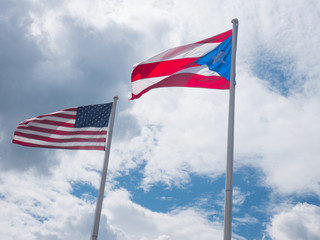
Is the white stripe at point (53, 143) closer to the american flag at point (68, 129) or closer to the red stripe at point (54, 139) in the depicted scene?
the american flag at point (68, 129)

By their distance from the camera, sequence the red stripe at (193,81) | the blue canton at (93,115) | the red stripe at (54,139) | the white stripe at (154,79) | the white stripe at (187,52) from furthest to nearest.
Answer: the blue canton at (93,115) < the red stripe at (54,139) < the white stripe at (187,52) < the white stripe at (154,79) < the red stripe at (193,81)

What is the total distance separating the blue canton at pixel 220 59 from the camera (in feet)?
49.3

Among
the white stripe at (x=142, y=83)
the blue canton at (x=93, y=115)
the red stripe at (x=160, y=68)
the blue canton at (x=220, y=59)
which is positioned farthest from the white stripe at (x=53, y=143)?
the blue canton at (x=220, y=59)

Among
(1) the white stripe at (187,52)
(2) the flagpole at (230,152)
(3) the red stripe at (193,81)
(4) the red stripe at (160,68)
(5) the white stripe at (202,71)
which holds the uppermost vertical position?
(1) the white stripe at (187,52)

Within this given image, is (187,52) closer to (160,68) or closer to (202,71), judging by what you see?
(202,71)

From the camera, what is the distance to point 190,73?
15523 millimetres

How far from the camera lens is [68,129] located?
20.9 metres

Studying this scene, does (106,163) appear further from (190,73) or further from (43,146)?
(190,73)

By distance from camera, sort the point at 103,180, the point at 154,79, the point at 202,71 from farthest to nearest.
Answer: the point at 103,180
the point at 154,79
the point at 202,71

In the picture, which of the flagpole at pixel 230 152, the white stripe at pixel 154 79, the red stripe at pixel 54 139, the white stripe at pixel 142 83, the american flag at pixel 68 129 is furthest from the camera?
the american flag at pixel 68 129

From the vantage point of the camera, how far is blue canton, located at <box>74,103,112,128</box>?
68.1 feet

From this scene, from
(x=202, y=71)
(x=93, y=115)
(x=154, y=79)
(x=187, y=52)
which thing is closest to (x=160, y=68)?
(x=154, y=79)

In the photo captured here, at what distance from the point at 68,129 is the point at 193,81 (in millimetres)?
9221

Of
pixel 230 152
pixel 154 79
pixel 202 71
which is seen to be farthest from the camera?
pixel 154 79
